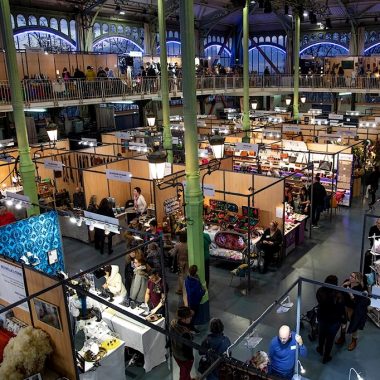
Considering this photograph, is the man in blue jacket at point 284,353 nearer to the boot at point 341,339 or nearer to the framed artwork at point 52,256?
the boot at point 341,339

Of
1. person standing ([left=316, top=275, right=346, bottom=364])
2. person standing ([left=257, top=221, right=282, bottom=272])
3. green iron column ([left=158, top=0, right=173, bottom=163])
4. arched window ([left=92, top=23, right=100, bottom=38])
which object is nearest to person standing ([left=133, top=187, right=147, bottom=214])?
green iron column ([left=158, top=0, right=173, bottom=163])

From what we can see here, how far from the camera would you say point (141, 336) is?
6.98m

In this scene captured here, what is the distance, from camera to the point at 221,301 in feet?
30.6

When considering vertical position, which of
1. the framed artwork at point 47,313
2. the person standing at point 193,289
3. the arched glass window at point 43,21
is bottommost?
the person standing at point 193,289

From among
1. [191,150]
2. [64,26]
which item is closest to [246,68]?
[191,150]

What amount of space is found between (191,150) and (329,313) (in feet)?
A: 11.5

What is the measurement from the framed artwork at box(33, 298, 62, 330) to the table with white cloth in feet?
5.22

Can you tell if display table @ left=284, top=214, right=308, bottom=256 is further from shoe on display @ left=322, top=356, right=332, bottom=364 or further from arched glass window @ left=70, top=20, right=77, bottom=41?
arched glass window @ left=70, top=20, right=77, bottom=41

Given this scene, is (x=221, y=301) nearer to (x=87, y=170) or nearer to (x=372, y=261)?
(x=372, y=261)

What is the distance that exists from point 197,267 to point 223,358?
4923 mm

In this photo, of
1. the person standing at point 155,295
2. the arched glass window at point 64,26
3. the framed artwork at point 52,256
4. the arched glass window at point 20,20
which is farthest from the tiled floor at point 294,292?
the arched glass window at point 64,26

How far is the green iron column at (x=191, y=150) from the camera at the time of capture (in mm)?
7254

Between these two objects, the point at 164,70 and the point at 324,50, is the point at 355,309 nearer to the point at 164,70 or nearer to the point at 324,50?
the point at 164,70

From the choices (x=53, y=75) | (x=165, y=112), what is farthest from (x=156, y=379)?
(x=53, y=75)
